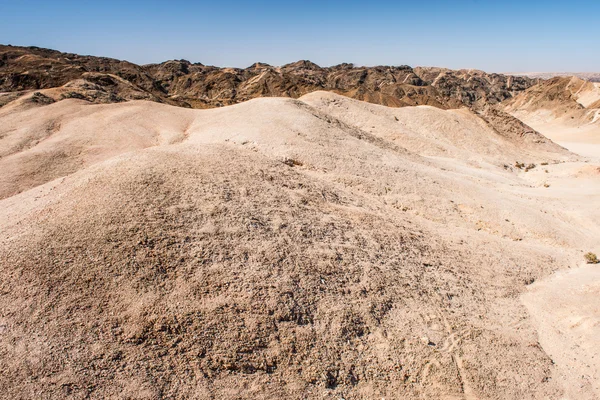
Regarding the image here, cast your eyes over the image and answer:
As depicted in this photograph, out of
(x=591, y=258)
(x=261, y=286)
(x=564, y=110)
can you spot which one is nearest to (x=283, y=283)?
(x=261, y=286)

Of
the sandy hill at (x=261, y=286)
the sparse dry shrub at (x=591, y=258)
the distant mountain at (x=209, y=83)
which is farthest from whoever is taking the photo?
the distant mountain at (x=209, y=83)

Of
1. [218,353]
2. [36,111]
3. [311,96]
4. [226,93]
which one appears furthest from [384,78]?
[218,353]

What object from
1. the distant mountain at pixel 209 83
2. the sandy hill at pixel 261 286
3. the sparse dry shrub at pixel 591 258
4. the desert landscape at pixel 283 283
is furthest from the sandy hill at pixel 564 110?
the sandy hill at pixel 261 286

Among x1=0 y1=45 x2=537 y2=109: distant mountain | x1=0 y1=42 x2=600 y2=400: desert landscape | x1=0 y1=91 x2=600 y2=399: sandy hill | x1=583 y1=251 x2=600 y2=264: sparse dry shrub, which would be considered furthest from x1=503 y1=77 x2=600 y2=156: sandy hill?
x1=0 y1=91 x2=600 y2=399: sandy hill

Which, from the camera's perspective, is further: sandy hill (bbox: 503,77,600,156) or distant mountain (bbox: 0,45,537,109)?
sandy hill (bbox: 503,77,600,156)

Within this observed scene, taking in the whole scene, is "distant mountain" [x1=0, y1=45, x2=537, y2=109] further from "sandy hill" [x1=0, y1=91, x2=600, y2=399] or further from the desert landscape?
"sandy hill" [x1=0, y1=91, x2=600, y2=399]

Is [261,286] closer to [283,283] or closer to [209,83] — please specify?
[283,283]

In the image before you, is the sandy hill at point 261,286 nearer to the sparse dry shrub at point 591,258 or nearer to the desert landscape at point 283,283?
the desert landscape at point 283,283
